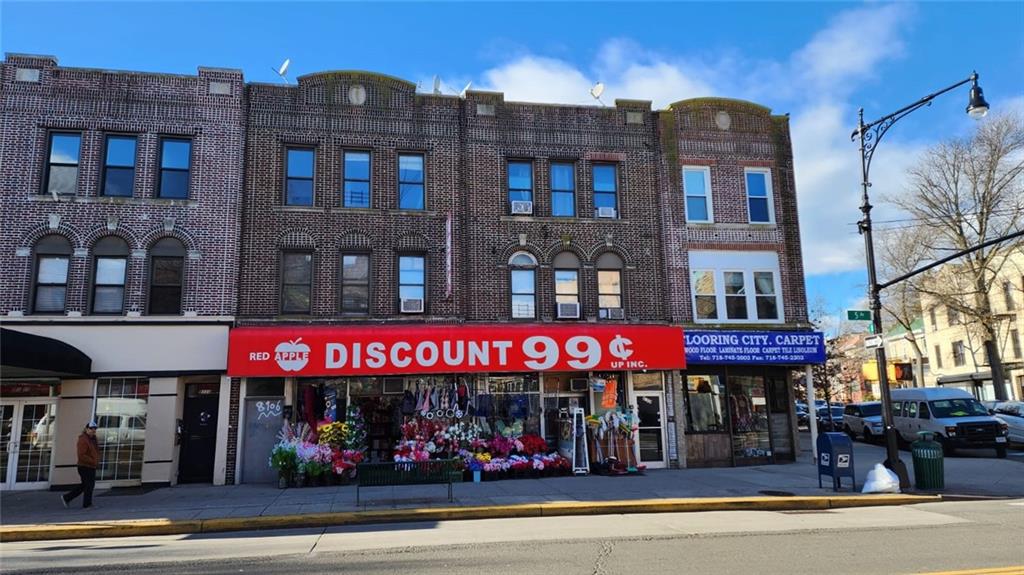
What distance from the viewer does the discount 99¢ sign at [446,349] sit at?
52.5ft

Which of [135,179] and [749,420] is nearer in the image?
[135,179]

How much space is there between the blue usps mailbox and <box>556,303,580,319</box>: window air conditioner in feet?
22.6

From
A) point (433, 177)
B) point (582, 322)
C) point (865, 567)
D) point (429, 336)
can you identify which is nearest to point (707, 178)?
point (582, 322)

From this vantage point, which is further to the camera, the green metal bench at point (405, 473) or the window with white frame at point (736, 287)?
the window with white frame at point (736, 287)

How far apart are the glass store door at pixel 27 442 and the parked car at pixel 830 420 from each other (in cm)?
3103

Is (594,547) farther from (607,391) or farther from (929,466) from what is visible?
(607,391)

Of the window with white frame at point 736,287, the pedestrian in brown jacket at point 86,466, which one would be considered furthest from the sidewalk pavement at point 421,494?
the window with white frame at point 736,287

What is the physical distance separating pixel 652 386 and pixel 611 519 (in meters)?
7.67

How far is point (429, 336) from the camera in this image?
16531mm

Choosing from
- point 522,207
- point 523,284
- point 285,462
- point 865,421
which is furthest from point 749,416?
point 285,462

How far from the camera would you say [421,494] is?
44.2 ft

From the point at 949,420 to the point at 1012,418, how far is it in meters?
3.68

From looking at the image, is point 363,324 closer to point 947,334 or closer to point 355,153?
point 355,153

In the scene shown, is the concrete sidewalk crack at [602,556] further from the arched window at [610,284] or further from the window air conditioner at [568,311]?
the arched window at [610,284]
